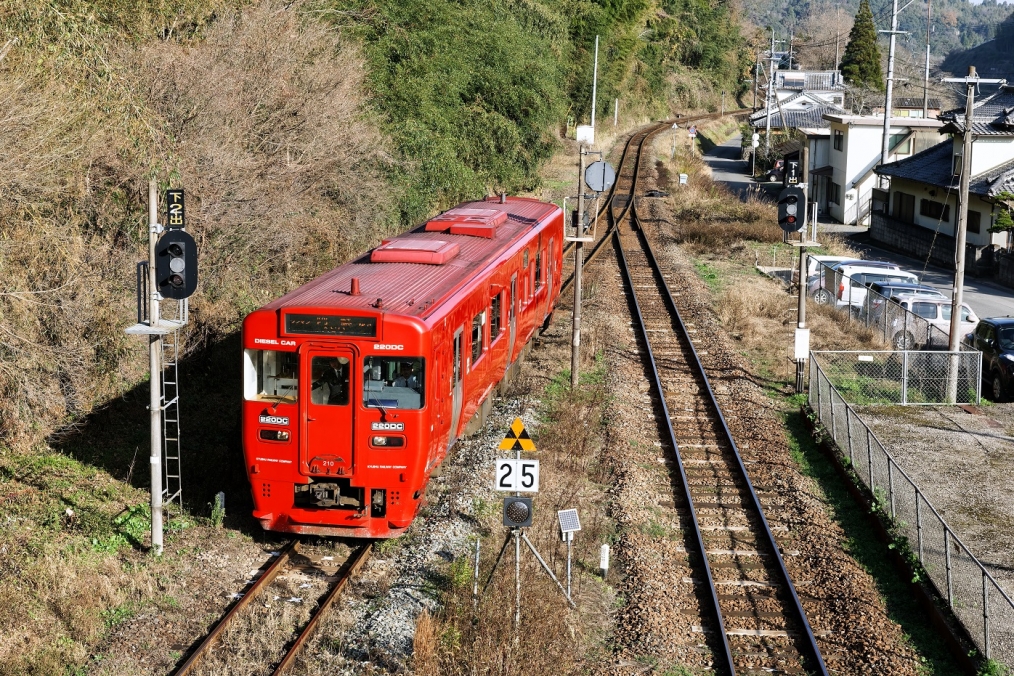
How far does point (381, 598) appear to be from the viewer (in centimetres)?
1148

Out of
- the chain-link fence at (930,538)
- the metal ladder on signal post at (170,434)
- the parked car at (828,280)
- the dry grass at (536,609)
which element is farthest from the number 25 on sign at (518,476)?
the parked car at (828,280)

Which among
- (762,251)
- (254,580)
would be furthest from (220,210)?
(762,251)

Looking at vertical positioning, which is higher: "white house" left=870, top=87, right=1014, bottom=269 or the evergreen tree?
the evergreen tree

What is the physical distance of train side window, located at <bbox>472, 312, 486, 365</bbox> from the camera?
1475 centimetres

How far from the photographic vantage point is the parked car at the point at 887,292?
2450 cm

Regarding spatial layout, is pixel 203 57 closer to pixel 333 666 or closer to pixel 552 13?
pixel 333 666

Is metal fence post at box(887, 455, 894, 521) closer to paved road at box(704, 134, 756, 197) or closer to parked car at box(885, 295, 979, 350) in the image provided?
parked car at box(885, 295, 979, 350)

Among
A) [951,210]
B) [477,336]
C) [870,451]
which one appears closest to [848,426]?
[870,451]

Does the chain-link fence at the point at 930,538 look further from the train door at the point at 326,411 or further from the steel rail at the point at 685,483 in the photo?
the train door at the point at 326,411

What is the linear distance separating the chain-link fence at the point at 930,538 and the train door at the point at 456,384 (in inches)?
219

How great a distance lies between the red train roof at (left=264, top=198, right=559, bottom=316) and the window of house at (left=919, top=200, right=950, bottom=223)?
25510 millimetres

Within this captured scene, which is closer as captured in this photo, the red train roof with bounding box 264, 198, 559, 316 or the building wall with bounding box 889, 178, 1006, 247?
the red train roof with bounding box 264, 198, 559, 316

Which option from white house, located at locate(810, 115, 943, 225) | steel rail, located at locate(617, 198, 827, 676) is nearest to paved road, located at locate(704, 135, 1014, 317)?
white house, located at locate(810, 115, 943, 225)

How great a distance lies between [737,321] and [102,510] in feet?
54.1
